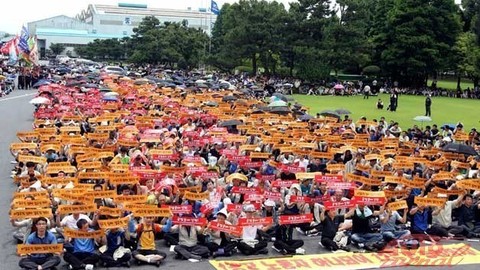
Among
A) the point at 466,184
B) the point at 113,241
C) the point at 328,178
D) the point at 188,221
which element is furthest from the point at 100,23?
the point at 113,241

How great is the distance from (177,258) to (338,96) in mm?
43461

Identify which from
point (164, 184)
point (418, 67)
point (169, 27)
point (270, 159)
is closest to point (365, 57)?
point (418, 67)

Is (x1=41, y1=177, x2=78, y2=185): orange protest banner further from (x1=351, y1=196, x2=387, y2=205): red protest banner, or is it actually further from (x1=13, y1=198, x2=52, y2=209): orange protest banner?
(x1=351, y1=196, x2=387, y2=205): red protest banner

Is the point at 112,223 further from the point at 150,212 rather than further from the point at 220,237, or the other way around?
the point at 220,237

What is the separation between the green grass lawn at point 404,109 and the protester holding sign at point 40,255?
23717mm

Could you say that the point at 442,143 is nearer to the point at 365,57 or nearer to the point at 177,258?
the point at 177,258

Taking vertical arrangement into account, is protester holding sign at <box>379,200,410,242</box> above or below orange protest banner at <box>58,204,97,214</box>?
below

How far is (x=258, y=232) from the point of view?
484 inches

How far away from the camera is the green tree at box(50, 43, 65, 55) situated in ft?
409

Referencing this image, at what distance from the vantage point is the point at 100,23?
144125 millimetres

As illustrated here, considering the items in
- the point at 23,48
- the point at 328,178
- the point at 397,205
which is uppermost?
the point at 23,48

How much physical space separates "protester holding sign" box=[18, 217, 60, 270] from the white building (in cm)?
12192

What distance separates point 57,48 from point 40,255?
121 meters

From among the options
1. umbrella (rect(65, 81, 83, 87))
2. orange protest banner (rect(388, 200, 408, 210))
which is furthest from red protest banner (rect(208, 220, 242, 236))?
umbrella (rect(65, 81, 83, 87))
